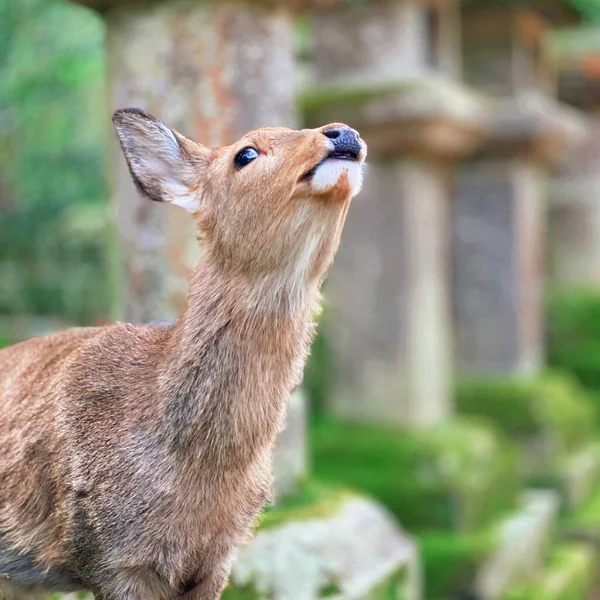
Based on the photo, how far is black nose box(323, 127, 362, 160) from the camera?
2.38 metres

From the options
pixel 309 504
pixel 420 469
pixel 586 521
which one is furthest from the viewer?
pixel 586 521

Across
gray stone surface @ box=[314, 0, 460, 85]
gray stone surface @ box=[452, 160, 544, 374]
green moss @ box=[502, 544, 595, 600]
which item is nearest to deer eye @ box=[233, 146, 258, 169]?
gray stone surface @ box=[314, 0, 460, 85]

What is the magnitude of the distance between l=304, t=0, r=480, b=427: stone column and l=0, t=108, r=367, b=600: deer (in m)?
3.91

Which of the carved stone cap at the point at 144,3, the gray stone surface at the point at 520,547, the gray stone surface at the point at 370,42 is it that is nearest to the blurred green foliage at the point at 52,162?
the gray stone surface at the point at 370,42

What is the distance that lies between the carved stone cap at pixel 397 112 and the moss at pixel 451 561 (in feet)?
7.74

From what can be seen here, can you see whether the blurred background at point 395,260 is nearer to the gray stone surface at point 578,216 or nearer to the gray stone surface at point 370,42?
the gray stone surface at point 370,42

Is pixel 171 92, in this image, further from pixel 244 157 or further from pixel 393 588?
pixel 393 588

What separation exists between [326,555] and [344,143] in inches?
94.3

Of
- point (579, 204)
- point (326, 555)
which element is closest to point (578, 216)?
point (579, 204)

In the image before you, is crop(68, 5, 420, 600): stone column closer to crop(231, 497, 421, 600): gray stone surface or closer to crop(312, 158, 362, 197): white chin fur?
crop(231, 497, 421, 600): gray stone surface

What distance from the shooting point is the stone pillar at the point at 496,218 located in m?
8.06

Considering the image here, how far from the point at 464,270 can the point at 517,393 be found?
1.03 meters

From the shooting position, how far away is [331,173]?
2.37 meters

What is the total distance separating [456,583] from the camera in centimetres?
615
